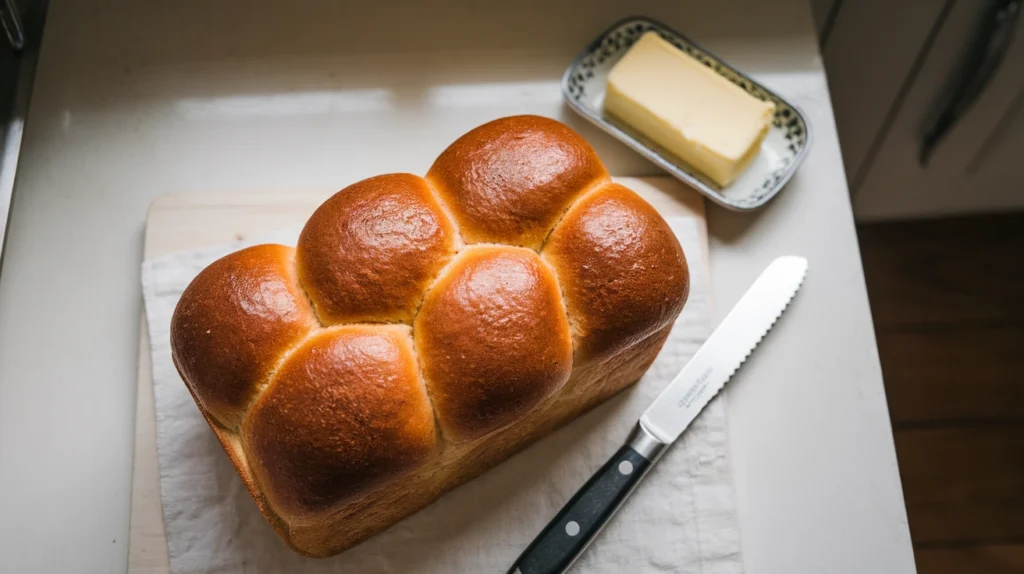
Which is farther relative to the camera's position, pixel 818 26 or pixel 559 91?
pixel 818 26

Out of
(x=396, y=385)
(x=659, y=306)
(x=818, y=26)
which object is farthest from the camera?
(x=818, y=26)

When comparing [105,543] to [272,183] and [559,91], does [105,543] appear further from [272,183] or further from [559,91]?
[559,91]

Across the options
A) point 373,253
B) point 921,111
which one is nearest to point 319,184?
point 373,253

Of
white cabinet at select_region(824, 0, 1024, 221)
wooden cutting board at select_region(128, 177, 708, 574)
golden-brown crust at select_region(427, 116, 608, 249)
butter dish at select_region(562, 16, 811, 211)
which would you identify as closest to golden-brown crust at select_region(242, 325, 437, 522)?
golden-brown crust at select_region(427, 116, 608, 249)

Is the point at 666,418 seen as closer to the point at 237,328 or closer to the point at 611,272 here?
the point at 611,272

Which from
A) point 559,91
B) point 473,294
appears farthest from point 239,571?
point 559,91

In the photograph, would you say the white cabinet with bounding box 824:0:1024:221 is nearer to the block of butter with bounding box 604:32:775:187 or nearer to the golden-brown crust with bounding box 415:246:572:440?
the block of butter with bounding box 604:32:775:187
